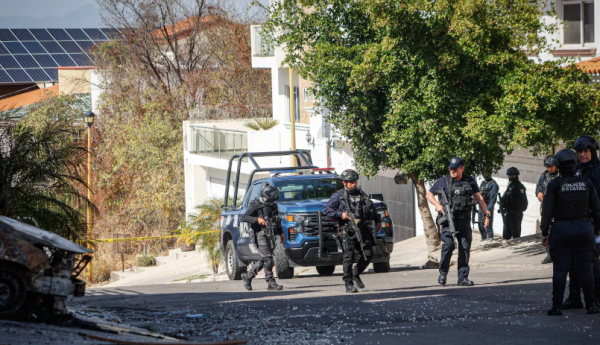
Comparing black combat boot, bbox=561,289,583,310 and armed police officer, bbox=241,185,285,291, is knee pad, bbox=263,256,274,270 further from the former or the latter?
black combat boot, bbox=561,289,583,310

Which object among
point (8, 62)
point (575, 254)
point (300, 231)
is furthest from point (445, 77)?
point (8, 62)

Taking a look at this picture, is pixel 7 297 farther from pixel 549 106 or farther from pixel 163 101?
pixel 163 101

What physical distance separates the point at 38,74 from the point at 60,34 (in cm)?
655

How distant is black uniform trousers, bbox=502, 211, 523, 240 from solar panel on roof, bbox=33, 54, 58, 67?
152ft

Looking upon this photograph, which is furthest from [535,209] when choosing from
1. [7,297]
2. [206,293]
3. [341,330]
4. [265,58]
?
[265,58]

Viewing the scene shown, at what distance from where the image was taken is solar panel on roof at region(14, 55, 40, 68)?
5691cm

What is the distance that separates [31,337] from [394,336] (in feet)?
10.7

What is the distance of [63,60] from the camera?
57156mm

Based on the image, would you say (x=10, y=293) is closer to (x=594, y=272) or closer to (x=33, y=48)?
(x=594, y=272)

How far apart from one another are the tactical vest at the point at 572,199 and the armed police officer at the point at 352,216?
3.27 m

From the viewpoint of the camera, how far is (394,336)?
279 inches

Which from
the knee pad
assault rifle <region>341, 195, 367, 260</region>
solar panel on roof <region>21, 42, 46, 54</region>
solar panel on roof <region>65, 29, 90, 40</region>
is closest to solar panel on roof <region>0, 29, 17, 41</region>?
solar panel on roof <region>21, 42, 46, 54</region>

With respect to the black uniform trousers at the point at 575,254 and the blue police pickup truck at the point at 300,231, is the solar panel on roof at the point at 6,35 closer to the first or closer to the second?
the blue police pickup truck at the point at 300,231

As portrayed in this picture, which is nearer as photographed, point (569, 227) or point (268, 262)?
point (569, 227)
